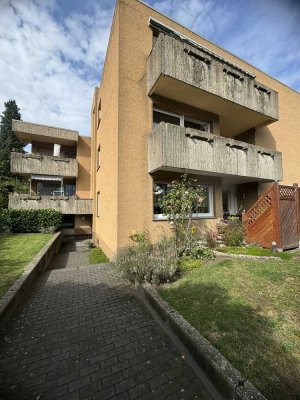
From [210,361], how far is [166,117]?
29.6ft

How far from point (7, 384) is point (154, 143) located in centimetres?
703

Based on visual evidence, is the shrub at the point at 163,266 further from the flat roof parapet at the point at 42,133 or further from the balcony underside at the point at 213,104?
the flat roof parapet at the point at 42,133

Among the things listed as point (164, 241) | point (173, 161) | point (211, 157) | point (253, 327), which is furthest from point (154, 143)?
point (253, 327)

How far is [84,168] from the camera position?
19.7m

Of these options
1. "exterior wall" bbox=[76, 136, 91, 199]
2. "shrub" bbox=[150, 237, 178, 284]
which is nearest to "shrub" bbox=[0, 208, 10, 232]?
"exterior wall" bbox=[76, 136, 91, 199]

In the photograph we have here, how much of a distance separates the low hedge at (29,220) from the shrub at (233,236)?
455 inches

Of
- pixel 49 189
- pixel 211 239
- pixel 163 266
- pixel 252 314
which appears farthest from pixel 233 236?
pixel 49 189

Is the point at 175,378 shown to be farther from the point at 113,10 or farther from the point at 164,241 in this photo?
the point at 113,10

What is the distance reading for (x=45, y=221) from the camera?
46.7ft

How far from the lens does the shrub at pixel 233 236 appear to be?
27.5 ft

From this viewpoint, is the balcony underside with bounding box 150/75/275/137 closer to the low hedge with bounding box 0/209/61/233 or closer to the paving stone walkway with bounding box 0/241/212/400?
the paving stone walkway with bounding box 0/241/212/400

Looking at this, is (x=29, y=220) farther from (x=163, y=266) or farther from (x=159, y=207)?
(x=163, y=266)

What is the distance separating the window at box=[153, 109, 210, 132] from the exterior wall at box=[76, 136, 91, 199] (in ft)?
40.6

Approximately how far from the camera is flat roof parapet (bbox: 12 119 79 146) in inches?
686
